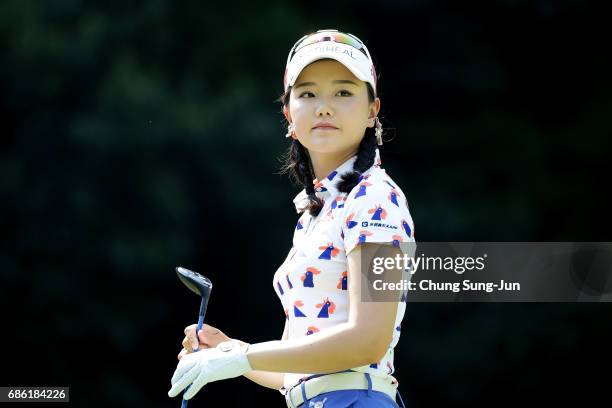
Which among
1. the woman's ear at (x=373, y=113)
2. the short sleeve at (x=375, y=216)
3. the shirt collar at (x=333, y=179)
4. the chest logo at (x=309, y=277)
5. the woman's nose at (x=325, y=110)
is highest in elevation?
the woman's ear at (x=373, y=113)

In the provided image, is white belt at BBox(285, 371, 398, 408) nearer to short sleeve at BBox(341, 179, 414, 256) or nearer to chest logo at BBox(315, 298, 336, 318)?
chest logo at BBox(315, 298, 336, 318)

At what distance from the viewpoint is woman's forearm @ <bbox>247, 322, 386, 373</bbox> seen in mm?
1946

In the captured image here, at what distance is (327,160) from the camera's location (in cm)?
221

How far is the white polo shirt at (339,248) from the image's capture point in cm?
199

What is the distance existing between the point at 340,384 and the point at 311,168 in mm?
474

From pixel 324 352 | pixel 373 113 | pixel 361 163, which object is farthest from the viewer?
pixel 373 113

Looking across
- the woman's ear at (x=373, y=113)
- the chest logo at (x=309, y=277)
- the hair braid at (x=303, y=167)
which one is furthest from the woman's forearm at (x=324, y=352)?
the woman's ear at (x=373, y=113)

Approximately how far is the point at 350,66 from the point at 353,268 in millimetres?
401

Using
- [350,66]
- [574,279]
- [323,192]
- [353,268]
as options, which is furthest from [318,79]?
[574,279]

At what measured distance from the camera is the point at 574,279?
562 cm

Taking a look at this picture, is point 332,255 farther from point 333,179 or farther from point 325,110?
point 325,110

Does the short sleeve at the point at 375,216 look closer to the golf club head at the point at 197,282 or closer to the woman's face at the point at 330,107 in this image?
the woman's face at the point at 330,107

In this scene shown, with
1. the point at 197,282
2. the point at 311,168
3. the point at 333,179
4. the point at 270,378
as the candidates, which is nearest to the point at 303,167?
the point at 311,168

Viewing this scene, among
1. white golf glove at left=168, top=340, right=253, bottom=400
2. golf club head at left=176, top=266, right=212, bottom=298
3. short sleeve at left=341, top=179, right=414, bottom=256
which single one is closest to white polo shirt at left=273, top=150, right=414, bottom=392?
short sleeve at left=341, top=179, right=414, bottom=256
